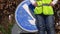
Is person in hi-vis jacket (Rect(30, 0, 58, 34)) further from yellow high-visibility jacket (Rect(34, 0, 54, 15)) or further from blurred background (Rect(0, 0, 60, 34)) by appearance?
blurred background (Rect(0, 0, 60, 34))

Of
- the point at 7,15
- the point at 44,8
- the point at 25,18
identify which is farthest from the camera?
the point at 7,15

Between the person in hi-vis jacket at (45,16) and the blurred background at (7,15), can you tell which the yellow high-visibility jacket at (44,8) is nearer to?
the person in hi-vis jacket at (45,16)

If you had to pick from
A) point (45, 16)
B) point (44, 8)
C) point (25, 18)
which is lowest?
point (25, 18)

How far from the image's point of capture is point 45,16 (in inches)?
227

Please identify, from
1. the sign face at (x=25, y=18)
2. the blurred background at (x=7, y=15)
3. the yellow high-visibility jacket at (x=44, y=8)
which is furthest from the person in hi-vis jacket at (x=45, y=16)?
the blurred background at (x=7, y=15)

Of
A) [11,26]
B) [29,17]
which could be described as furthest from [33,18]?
[11,26]

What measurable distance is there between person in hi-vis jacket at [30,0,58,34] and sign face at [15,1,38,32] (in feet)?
2.11

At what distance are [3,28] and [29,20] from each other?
2.20 ft

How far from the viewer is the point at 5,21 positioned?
6.79m

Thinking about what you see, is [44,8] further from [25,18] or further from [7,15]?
[7,15]

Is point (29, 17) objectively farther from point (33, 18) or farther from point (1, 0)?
point (1, 0)

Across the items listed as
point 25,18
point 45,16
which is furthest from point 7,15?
point 45,16

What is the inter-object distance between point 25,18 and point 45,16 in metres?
0.79

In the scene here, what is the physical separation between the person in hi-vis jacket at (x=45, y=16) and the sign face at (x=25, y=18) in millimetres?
643
